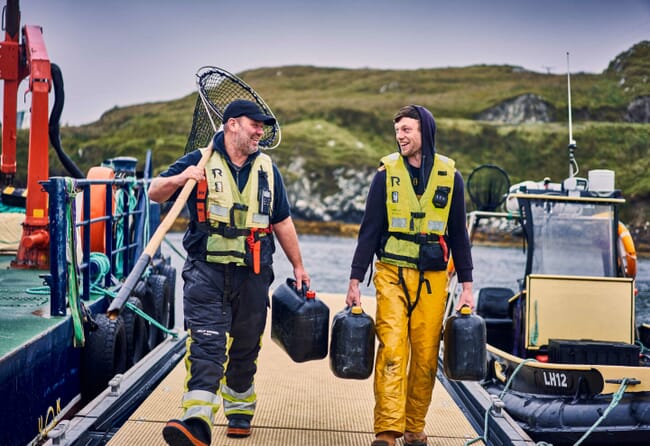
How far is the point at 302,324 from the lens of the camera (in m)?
4.58

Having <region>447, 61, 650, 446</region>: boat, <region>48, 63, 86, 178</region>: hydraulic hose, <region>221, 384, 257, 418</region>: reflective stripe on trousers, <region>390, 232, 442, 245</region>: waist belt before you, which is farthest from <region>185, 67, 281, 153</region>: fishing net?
<region>48, 63, 86, 178</region>: hydraulic hose

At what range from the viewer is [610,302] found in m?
7.46

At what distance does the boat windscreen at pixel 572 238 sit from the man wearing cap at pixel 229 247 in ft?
14.0

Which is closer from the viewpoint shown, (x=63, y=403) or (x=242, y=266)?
(x=242, y=266)

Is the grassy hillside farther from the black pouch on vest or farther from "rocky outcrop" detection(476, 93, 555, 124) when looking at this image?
the black pouch on vest

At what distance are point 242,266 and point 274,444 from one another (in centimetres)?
108

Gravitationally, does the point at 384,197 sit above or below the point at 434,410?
above

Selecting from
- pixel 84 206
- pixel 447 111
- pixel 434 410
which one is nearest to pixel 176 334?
pixel 84 206

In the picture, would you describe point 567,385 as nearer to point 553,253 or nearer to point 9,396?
point 553,253

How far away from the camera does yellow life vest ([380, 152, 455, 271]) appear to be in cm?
447

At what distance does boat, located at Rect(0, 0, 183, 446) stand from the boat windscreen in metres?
3.88

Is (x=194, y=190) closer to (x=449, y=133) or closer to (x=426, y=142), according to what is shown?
(x=426, y=142)

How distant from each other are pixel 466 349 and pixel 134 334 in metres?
3.98

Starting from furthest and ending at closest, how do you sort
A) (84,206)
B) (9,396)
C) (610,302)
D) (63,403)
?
1. (610,302)
2. (84,206)
3. (63,403)
4. (9,396)
